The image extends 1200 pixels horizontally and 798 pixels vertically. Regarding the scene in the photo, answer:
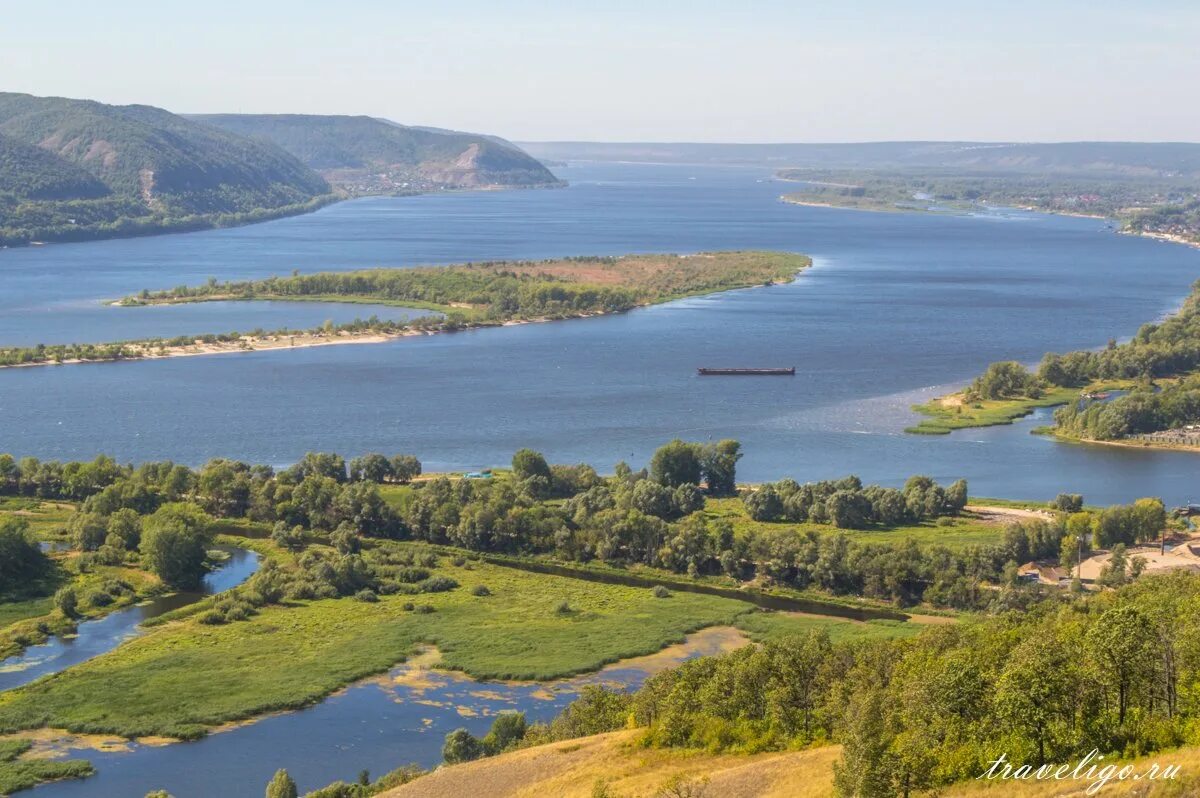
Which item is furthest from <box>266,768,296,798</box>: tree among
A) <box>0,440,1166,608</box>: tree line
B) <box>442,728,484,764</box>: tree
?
<box>0,440,1166,608</box>: tree line

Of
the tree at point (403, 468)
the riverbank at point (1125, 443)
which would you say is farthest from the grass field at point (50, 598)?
the riverbank at point (1125, 443)

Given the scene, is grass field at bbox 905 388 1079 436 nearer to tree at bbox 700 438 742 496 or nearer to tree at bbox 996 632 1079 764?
tree at bbox 700 438 742 496

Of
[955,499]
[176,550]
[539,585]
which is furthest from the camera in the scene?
[955,499]

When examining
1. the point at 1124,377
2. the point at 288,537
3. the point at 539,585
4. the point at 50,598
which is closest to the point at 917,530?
the point at 539,585

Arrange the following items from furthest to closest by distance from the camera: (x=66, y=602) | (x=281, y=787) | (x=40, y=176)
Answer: (x=40, y=176) → (x=66, y=602) → (x=281, y=787)

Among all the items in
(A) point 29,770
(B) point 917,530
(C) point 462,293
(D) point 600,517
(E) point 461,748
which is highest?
(C) point 462,293

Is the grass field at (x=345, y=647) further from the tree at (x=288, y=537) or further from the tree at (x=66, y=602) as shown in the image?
the tree at (x=288, y=537)

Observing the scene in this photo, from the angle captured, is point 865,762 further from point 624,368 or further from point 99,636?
point 624,368
